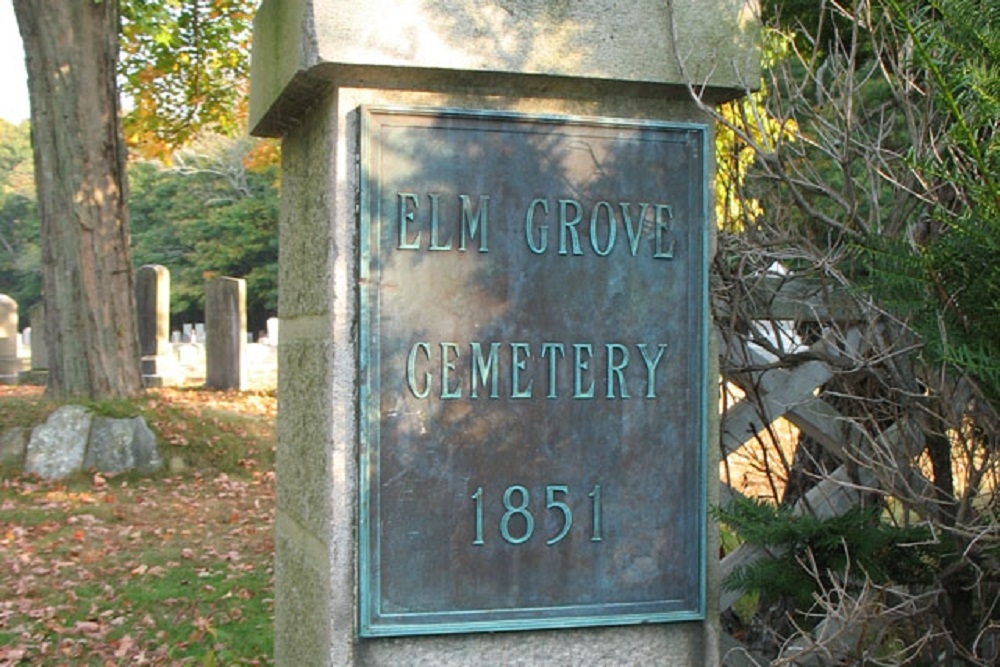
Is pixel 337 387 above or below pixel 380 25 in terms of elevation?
below

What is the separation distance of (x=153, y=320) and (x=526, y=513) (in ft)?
A: 59.3

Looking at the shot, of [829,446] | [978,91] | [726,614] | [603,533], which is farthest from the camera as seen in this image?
[726,614]

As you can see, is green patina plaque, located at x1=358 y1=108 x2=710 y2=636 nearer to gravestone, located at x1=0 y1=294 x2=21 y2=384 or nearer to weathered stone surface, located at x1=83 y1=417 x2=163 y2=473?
weathered stone surface, located at x1=83 y1=417 x2=163 y2=473

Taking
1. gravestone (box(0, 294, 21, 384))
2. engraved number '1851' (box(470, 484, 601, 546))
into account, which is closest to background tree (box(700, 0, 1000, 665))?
engraved number '1851' (box(470, 484, 601, 546))

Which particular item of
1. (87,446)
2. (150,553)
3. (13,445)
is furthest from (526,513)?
(13,445)

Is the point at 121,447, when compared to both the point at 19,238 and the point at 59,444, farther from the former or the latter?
the point at 19,238

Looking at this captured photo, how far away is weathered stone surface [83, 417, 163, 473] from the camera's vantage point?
1088cm

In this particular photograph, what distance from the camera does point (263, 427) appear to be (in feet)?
42.1

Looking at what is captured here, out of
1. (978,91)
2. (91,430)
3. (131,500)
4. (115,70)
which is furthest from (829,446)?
(115,70)

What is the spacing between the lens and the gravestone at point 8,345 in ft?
71.8

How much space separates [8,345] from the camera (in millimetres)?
22578

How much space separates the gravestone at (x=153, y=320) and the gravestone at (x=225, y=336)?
0.82 m

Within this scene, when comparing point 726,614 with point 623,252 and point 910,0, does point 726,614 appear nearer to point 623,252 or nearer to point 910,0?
point 623,252

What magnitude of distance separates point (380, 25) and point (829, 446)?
2429 millimetres
